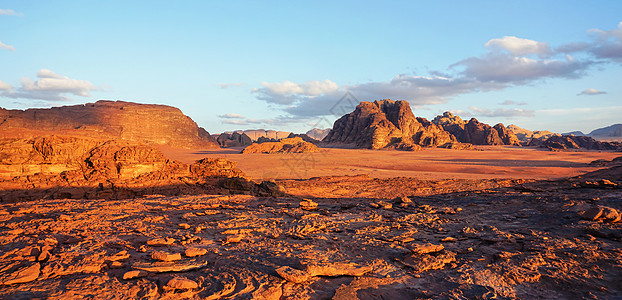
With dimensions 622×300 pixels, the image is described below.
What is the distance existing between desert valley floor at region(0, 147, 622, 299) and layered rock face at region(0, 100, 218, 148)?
168 feet

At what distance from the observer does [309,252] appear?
486 centimetres

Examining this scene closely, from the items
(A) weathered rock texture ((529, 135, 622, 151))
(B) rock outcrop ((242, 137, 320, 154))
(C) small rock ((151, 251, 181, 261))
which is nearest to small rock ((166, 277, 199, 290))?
(C) small rock ((151, 251, 181, 261))

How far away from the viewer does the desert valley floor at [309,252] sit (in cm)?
349

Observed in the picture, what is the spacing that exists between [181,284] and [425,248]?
355 centimetres

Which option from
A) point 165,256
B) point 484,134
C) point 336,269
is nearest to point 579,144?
point 484,134

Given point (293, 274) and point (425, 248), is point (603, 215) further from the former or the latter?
point (293, 274)

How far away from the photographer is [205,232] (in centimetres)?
608

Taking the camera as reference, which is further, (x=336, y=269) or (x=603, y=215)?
(x=603, y=215)

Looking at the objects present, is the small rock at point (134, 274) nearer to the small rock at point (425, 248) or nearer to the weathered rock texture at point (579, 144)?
the small rock at point (425, 248)

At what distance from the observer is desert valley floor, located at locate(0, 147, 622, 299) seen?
3.49 m

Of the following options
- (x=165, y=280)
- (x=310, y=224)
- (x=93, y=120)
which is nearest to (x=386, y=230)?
(x=310, y=224)

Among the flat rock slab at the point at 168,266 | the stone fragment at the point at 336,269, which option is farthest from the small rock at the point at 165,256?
the stone fragment at the point at 336,269

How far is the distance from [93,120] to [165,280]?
7054 centimetres

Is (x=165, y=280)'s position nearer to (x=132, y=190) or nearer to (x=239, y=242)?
(x=239, y=242)
